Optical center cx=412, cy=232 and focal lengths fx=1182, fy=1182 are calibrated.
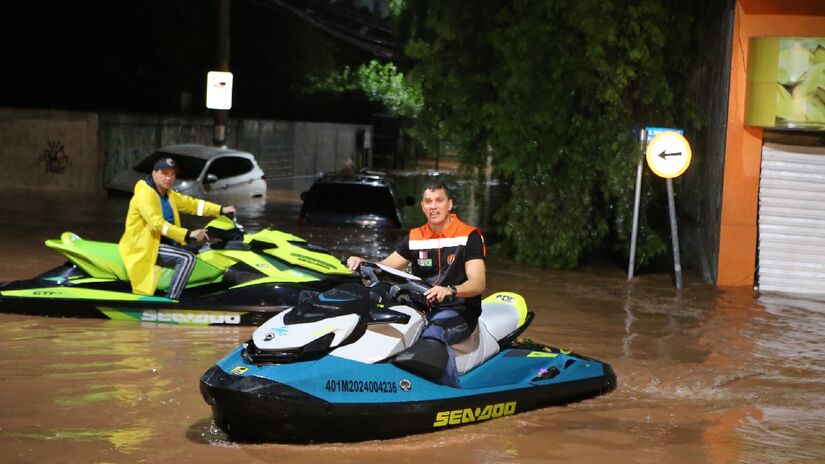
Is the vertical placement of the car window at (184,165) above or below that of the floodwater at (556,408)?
above

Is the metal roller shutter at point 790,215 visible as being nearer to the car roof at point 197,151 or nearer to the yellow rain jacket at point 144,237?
the yellow rain jacket at point 144,237

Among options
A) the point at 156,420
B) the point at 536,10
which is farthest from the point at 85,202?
the point at 156,420

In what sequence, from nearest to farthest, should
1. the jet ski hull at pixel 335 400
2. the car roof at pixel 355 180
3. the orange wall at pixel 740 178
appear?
1. the jet ski hull at pixel 335 400
2. the orange wall at pixel 740 178
3. the car roof at pixel 355 180

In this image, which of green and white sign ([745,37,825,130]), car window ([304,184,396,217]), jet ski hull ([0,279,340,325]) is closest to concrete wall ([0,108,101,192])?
car window ([304,184,396,217])

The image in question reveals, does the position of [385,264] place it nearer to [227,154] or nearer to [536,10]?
[536,10]

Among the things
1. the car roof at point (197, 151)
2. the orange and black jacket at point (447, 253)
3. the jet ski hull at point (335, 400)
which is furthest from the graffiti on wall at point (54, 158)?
the jet ski hull at point (335, 400)

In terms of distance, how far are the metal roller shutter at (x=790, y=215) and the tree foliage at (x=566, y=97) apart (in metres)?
1.73

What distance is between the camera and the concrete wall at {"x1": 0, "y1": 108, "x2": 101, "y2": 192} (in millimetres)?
28688

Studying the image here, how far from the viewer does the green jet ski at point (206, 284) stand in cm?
1109

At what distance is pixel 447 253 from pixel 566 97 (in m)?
10.2

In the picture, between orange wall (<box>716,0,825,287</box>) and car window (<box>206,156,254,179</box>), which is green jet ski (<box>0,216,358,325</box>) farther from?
car window (<box>206,156,254,179</box>)

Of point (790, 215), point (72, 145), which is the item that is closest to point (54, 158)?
point (72, 145)

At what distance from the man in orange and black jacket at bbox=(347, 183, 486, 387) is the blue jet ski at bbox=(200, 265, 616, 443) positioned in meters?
0.08

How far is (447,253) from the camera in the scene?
780 centimetres
